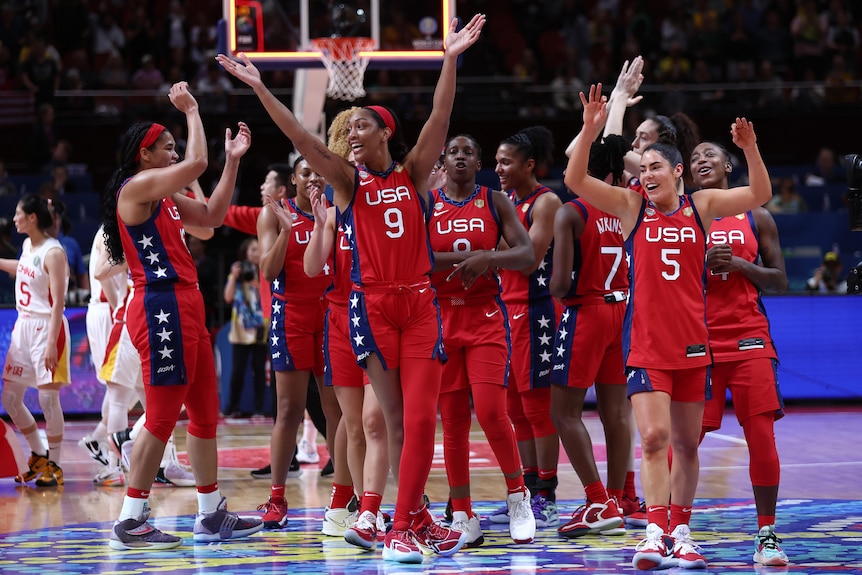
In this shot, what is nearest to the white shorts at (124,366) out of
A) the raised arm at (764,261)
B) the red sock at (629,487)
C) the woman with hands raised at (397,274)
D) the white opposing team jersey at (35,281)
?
the white opposing team jersey at (35,281)

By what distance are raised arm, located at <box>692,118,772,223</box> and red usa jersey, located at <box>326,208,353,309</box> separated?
2.00m

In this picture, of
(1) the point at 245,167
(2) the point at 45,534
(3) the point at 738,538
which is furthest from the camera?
(1) the point at 245,167

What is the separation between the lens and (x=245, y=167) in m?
16.0

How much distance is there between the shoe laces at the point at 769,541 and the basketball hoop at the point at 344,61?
21.2 feet

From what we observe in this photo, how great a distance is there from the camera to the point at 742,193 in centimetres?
555

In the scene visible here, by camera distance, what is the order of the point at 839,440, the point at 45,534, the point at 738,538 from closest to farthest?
the point at 738,538
the point at 45,534
the point at 839,440

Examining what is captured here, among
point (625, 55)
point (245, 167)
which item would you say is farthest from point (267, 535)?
point (625, 55)

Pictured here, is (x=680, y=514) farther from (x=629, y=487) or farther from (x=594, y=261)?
(x=594, y=261)

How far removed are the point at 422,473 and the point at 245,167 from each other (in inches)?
434

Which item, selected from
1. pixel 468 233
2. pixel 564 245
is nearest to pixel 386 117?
pixel 468 233

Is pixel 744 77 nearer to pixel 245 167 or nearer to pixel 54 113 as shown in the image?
pixel 245 167

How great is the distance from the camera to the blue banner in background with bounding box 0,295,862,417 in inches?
484

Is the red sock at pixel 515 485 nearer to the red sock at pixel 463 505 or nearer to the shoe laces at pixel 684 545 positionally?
the red sock at pixel 463 505

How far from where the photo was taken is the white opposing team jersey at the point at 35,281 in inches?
340
